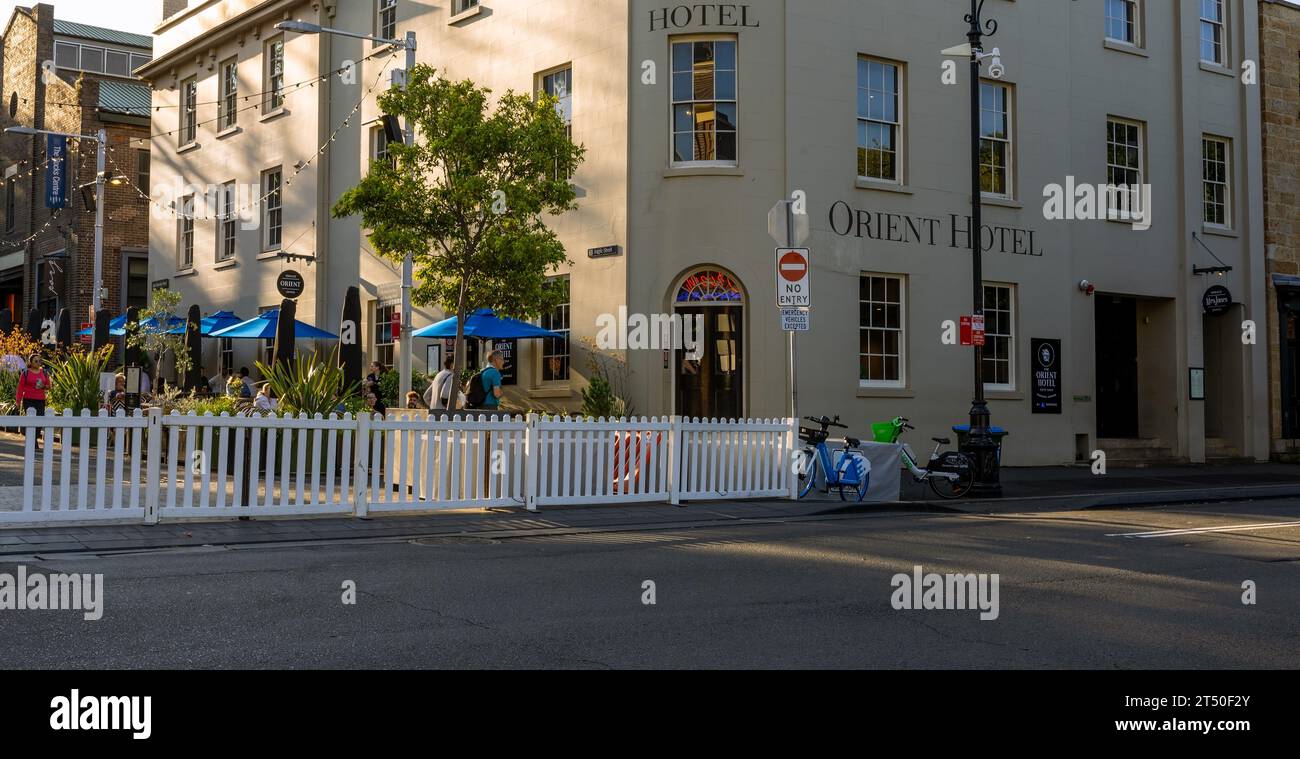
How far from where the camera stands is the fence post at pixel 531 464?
508 inches

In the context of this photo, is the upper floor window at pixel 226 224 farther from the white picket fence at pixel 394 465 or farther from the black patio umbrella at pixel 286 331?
the white picket fence at pixel 394 465

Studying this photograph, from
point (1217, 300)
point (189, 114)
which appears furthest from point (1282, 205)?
point (189, 114)

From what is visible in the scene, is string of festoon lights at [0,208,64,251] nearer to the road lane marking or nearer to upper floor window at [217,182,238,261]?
upper floor window at [217,182,238,261]

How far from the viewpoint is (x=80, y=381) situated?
65.8ft

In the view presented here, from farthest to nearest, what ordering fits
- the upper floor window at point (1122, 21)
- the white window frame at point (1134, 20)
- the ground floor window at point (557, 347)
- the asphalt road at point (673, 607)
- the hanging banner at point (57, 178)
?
1. the hanging banner at point (57, 178)
2. the white window frame at point (1134, 20)
3. the upper floor window at point (1122, 21)
4. the ground floor window at point (557, 347)
5. the asphalt road at point (673, 607)

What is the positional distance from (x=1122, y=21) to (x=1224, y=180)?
4.27m

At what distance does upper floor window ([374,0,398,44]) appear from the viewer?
83.3 ft

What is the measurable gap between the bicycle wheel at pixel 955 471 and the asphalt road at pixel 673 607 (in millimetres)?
4695

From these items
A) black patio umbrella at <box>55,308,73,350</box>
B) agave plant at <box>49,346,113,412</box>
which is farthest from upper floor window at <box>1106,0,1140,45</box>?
black patio umbrella at <box>55,308,73,350</box>

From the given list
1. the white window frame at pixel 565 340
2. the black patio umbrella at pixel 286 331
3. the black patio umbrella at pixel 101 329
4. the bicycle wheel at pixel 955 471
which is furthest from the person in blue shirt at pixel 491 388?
the black patio umbrella at pixel 101 329

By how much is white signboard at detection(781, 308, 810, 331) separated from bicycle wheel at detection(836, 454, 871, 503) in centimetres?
199

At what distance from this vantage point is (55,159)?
3859 centimetres
